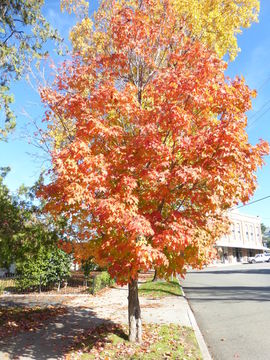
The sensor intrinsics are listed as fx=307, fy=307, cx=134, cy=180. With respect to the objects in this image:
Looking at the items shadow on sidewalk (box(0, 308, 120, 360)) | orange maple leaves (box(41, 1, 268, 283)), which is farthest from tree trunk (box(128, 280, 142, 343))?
orange maple leaves (box(41, 1, 268, 283))

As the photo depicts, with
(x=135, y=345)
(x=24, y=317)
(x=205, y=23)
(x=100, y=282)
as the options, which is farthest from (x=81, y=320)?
(x=205, y=23)

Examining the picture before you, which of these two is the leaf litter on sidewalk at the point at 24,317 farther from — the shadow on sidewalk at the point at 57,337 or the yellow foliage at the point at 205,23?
the yellow foliage at the point at 205,23

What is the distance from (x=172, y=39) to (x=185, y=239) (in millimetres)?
6714

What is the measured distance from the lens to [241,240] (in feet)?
216

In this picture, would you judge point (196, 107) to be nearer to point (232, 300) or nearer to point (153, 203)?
point (153, 203)

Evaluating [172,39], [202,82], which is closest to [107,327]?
[202,82]

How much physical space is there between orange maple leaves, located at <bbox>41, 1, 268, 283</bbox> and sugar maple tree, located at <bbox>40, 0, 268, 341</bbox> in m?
0.02

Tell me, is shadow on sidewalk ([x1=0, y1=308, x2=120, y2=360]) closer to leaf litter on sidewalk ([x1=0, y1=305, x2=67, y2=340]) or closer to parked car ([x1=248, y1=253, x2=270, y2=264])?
leaf litter on sidewalk ([x1=0, y1=305, x2=67, y2=340])

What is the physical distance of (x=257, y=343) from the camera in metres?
7.61

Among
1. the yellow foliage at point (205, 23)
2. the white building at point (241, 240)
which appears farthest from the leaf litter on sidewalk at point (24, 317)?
the white building at point (241, 240)

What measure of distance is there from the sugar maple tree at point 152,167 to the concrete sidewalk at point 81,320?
1997 millimetres

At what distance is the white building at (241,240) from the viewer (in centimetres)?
6050

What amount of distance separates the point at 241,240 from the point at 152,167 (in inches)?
2558

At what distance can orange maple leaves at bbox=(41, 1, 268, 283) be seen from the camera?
5.44m
